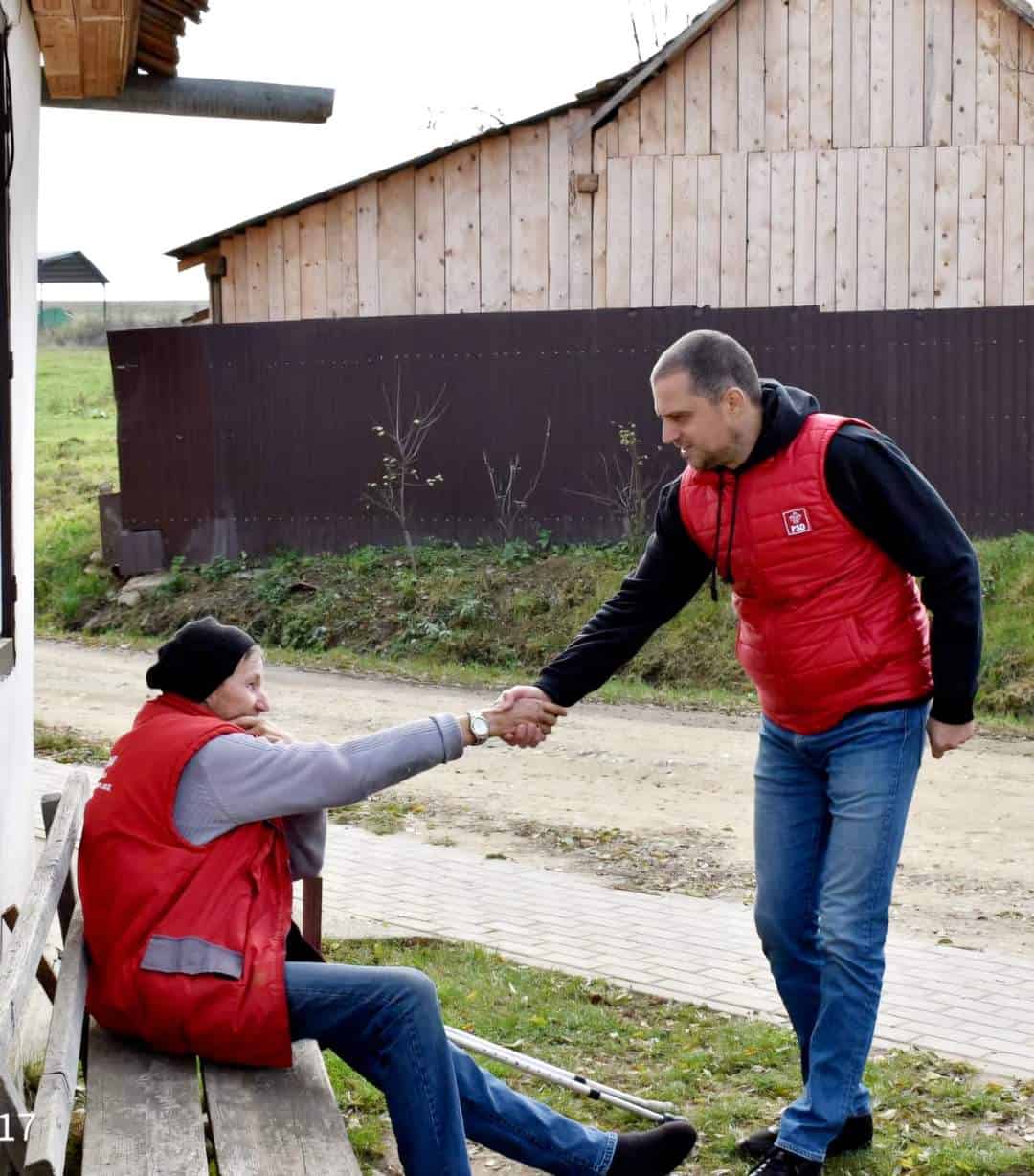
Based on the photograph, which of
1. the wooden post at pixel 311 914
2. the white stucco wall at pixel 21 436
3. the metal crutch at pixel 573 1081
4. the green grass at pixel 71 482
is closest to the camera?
the metal crutch at pixel 573 1081

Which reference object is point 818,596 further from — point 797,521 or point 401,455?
point 401,455

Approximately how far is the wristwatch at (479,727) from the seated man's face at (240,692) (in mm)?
609

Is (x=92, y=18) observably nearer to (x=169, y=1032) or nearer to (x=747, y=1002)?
(x=169, y=1032)

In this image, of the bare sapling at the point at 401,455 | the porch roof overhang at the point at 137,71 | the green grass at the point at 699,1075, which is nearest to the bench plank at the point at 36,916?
the green grass at the point at 699,1075

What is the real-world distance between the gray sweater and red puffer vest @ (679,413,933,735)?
42.8 inches

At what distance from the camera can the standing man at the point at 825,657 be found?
4.12m

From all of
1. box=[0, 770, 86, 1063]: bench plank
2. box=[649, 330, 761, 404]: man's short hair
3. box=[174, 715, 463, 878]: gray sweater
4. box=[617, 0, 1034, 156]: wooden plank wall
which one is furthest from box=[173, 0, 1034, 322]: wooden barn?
box=[174, 715, 463, 878]: gray sweater

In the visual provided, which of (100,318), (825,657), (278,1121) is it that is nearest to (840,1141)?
(825,657)

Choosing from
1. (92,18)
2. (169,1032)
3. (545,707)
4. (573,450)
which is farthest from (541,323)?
(169,1032)

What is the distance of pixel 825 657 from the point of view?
165 inches

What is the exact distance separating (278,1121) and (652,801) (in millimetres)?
6357

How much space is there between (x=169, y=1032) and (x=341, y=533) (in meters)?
14.0

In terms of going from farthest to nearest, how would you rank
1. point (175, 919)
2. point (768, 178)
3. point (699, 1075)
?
point (768, 178) < point (699, 1075) < point (175, 919)

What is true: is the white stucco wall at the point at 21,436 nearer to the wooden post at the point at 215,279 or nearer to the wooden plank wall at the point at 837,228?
the wooden plank wall at the point at 837,228
